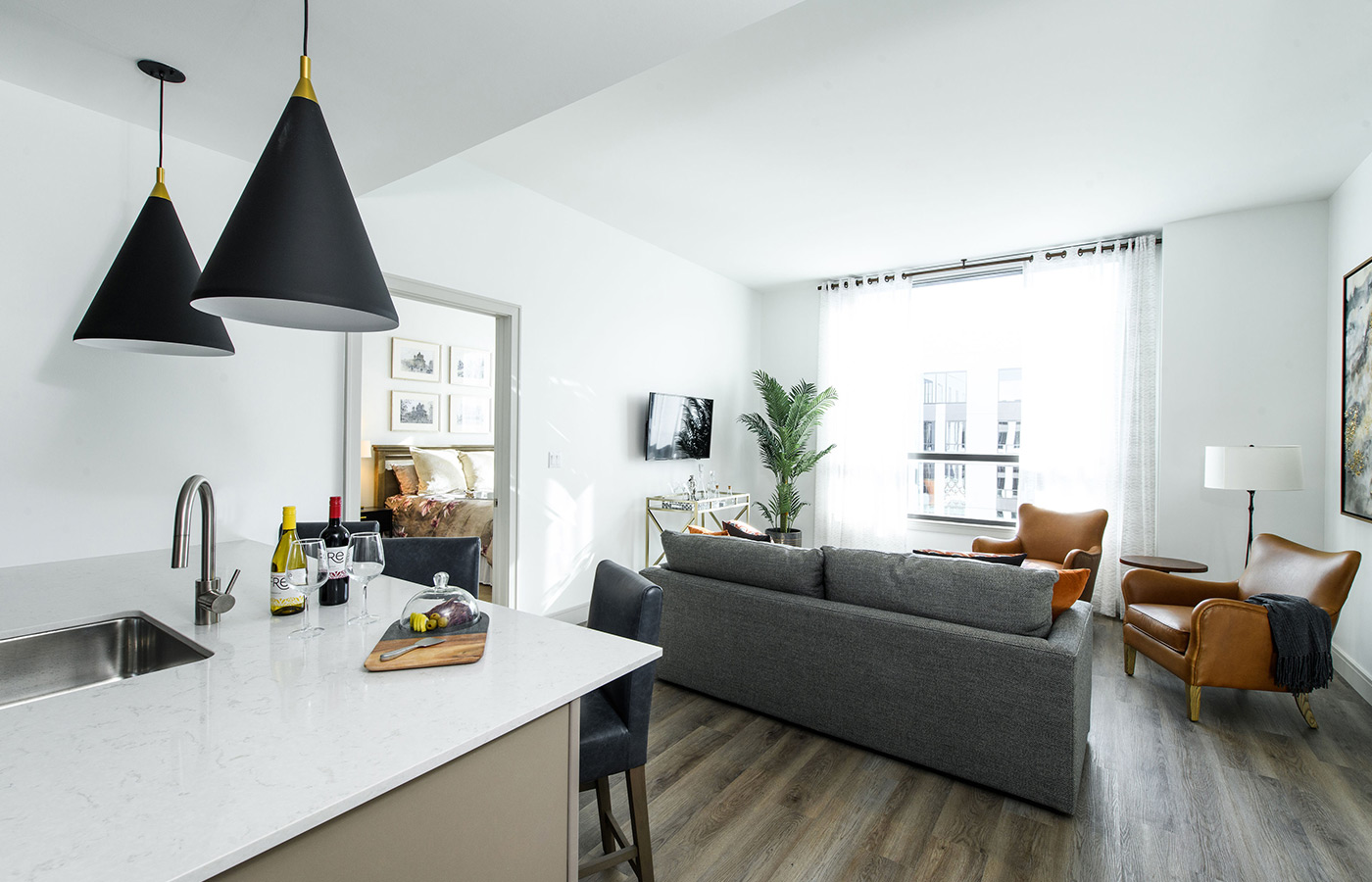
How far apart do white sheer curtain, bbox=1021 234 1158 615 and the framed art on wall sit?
1071mm

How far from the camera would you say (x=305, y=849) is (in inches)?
30.1

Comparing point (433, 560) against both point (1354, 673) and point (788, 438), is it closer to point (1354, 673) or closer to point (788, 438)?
point (788, 438)

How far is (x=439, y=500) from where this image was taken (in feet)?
17.7

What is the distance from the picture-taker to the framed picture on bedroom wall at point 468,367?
662 centimetres

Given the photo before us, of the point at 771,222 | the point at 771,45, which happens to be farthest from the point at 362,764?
the point at 771,222

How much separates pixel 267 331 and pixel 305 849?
2536 mm

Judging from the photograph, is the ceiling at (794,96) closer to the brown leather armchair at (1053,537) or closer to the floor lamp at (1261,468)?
the floor lamp at (1261,468)

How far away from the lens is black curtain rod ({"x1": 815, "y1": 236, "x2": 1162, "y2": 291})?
471cm

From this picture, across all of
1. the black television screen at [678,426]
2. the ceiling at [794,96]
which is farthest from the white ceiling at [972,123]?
the black television screen at [678,426]

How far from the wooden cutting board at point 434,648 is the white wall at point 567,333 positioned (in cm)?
246

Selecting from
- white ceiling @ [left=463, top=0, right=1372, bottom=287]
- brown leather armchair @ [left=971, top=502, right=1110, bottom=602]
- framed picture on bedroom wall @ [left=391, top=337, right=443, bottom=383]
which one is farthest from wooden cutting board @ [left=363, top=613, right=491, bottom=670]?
framed picture on bedroom wall @ [left=391, top=337, right=443, bottom=383]

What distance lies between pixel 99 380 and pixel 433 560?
1.35m

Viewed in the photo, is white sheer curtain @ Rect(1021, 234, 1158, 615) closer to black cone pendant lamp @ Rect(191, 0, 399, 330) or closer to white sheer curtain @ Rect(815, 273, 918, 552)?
white sheer curtain @ Rect(815, 273, 918, 552)

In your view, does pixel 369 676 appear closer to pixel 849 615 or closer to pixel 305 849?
pixel 305 849
